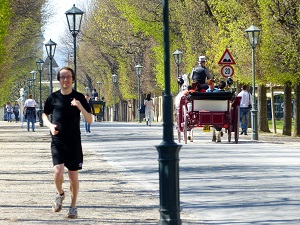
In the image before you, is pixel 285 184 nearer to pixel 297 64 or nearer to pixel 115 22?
pixel 297 64

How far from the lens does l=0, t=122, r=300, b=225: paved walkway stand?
1201 centimetres

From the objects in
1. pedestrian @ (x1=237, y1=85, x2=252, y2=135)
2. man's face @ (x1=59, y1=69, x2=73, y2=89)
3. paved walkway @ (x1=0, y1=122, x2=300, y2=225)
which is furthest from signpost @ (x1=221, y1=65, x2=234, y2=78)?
man's face @ (x1=59, y1=69, x2=73, y2=89)

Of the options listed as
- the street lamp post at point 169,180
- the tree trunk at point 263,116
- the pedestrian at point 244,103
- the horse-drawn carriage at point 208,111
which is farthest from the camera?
the tree trunk at point 263,116

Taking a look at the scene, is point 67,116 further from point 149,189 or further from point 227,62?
point 227,62

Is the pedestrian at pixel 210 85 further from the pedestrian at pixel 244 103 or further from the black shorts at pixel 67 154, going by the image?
the black shorts at pixel 67 154

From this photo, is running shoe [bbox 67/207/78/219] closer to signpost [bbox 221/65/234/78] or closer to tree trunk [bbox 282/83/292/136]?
signpost [bbox 221/65/234/78]

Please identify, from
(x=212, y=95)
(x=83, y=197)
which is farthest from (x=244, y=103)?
(x=83, y=197)

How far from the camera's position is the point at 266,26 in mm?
39375

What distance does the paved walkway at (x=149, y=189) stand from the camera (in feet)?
39.4

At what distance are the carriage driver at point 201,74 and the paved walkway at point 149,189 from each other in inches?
128

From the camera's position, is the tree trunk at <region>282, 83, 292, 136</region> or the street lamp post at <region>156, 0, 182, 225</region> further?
the tree trunk at <region>282, 83, 292, 136</region>

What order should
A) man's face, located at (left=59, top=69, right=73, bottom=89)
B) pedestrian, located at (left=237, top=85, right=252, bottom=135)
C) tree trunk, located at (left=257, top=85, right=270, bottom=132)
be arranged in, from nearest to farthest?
man's face, located at (left=59, top=69, right=73, bottom=89) → pedestrian, located at (left=237, top=85, right=252, bottom=135) → tree trunk, located at (left=257, top=85, right=270, bottom=132)

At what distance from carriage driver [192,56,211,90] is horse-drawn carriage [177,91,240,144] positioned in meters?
0.60

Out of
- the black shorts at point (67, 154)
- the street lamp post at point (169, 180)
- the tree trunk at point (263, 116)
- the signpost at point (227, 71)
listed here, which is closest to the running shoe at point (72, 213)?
the black shorts at point (67, 154)
